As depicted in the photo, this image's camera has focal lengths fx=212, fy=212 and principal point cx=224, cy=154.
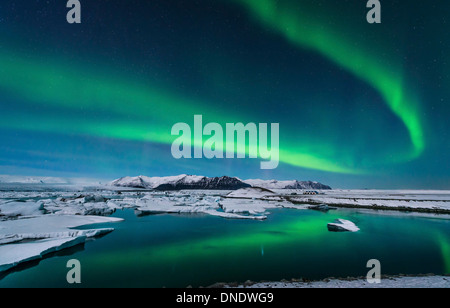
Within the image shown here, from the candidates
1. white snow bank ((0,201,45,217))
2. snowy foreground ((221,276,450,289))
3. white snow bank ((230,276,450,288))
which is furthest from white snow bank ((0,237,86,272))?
white snow bank ((0,201,45,217))

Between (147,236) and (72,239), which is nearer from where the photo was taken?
(72,239)

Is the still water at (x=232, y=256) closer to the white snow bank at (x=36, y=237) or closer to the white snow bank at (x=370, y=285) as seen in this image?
the white snow bank at (x=36, y=237)

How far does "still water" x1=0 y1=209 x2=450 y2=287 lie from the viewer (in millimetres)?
9320

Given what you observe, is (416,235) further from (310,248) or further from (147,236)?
(147,236)

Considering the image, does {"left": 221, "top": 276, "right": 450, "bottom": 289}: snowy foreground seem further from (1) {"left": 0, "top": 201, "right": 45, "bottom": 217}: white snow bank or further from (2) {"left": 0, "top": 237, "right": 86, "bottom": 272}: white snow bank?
(1) {"left": 0, "top": 201, "right": 45, "bottom": 217}: white snow bank

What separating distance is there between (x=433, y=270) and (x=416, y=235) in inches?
368

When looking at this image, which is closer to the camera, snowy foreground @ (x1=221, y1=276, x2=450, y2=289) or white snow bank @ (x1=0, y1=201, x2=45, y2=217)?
snowy foreground @ (x1=221, y1=276, x2=450, y2=289)

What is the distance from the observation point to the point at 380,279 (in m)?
8.23
